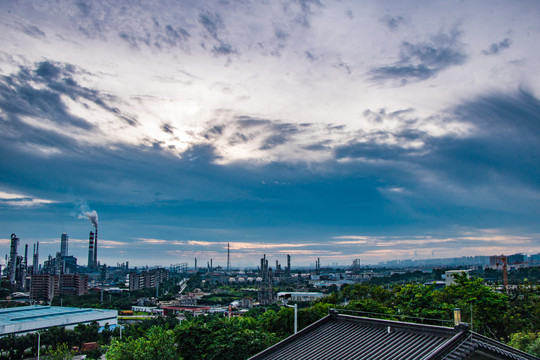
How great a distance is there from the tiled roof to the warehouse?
47.1 metres

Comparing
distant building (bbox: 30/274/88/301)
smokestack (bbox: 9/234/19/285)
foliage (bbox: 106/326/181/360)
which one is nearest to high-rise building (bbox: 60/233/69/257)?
smokestack (bbox: 9/234/19/285)

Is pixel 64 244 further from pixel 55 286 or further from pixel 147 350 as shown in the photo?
pixel 147 350

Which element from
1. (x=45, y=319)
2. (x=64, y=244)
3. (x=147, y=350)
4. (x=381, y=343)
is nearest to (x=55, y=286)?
(x=45, y=319)

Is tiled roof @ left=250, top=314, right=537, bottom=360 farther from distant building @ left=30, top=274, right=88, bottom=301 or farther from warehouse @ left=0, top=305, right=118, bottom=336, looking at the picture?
distant building @ left=30, top=274, right=88, bottom=301

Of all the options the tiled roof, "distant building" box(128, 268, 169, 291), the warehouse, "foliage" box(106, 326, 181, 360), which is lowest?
"distant building" box(128, 268, 169, 291)

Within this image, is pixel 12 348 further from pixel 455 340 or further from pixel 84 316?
pixel 455 340

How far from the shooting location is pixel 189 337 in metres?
19.3

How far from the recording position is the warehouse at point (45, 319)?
47016mm

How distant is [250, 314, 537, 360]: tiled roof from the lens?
27.7 feet

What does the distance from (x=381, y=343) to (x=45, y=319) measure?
53.3 metres

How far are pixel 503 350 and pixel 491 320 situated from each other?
16.7 meters

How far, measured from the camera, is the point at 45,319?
168 feet

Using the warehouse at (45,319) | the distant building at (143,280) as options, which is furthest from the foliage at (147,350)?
the distant building at (143,280)

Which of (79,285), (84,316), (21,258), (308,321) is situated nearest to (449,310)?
(308,321)
